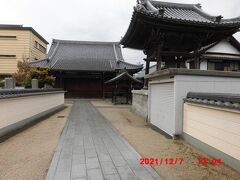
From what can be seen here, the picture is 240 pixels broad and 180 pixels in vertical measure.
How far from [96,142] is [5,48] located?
26.7m

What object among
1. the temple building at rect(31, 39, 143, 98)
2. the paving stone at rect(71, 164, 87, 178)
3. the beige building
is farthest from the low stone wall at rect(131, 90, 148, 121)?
the beige building

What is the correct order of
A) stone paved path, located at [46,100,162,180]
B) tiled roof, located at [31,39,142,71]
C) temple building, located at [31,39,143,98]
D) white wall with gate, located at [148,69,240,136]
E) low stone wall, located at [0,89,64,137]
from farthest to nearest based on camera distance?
1. tiled roof, located at [31,39,142,71]
2. temple building, located at [31,39,143,98]
3. low stone wall, located at [0,89,64,137]
4. white wall with gate, located at [148,69,240,136]
5. stone paved path, located at [46,100,162,180]

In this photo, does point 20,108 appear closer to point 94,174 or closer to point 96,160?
point 96,160

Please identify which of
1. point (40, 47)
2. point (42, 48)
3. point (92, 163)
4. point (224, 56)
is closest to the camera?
→ point (92, 163)

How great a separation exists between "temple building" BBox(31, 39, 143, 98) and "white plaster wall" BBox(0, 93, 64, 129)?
12.5 metres

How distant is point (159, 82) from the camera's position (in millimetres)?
7977

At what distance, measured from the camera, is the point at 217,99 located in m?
4.66

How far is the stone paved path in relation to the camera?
12.2 ft

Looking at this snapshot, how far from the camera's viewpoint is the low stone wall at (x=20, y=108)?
6613 millimetres

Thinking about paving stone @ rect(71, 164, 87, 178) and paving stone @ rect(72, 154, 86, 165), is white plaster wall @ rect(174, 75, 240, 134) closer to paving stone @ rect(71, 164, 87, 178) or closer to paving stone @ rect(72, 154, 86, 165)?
paving stone @ rect(72, 154, 86, 165)

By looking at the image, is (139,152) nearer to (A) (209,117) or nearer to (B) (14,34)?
(A) (209,117)

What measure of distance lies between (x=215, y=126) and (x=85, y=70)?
20.7 metres

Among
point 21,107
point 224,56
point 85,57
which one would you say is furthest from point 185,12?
point 85,57

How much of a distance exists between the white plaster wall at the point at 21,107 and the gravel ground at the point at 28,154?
0.67 meters
